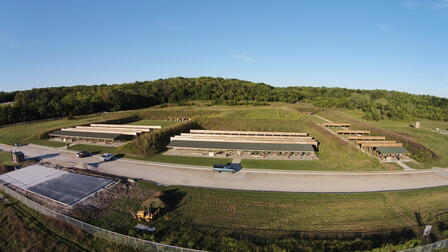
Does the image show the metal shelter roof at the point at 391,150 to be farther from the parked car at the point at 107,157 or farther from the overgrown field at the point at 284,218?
the parked car at the point at 107,157

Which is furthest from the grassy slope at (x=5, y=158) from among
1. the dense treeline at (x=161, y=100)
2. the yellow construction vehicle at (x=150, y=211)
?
the dense treeline at (x=161, y=100)

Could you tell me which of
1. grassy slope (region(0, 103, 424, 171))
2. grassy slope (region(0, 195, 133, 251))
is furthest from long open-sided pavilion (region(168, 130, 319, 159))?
grassy slope (region(0, 195, 133, 251))

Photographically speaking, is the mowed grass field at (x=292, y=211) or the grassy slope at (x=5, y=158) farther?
the grassy slope at (x=5, y=158)

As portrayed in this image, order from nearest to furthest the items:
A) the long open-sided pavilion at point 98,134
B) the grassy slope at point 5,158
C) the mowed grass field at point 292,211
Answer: the mowed grass field at point 292,211, the grassy slope at point 5,158, the long open-sided pavilion at point 98,134

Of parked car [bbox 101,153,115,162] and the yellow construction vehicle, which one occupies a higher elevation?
parked car [bbox 101,153,115,162]

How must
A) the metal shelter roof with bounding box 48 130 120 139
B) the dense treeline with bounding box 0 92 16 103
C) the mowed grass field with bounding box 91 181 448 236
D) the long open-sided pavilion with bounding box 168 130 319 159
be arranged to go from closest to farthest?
the mowed grass field with bounding box 91 181 448 236 < the long open-sided pavilion with bounding box 168 130 319 159 < the metal shelter roof with bounding box 48 130 120 139 < the dense treeline with bounding box 0 92 16 103

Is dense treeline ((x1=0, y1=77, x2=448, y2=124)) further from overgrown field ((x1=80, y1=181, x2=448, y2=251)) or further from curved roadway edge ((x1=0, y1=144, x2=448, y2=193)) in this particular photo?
overgrown field ((x1=80, y1=181, x2=448, y2=251))

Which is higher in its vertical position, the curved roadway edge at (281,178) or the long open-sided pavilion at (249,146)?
the long open-sided pavilion at (249,146)

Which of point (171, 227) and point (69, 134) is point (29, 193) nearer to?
Result: point (171, 227)

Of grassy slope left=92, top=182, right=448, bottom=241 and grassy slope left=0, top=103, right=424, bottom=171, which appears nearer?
grassy slope left=92, top=182, right=448, bottom=241
